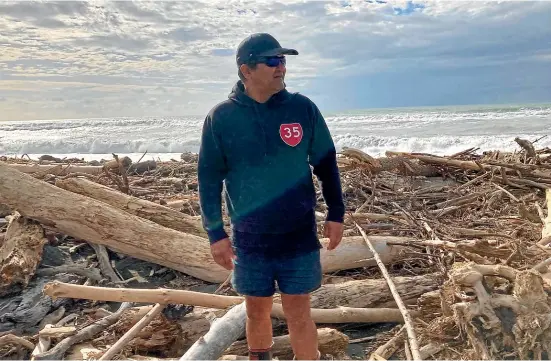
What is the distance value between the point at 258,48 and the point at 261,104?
28 cm

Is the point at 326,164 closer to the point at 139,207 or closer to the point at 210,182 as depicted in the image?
the point at 210,182

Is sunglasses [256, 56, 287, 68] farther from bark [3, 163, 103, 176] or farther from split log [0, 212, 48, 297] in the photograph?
bark [3, 163, 103, 176]

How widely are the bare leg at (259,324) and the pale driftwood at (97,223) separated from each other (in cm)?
206

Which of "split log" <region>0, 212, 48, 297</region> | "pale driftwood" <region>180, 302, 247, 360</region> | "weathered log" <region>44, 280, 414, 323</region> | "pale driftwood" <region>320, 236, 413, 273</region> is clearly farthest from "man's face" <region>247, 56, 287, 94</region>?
"split log" <region>0, 212, 48, 297</region>

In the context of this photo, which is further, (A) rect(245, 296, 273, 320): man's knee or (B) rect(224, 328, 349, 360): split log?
(B) rect(224, 328, 349, 360): split log

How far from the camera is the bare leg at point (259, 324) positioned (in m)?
2.78

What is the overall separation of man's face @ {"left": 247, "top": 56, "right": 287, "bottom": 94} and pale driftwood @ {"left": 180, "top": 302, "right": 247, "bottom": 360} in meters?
1.49

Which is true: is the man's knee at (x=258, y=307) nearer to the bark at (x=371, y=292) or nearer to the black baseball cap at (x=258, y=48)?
the bark at (x=371, y=292)

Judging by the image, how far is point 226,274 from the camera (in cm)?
469

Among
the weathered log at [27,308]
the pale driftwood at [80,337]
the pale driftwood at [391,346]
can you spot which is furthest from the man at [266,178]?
the weathered log at [27,308]

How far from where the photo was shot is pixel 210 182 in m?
2.65

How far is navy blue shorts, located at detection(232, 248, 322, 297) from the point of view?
103 inches

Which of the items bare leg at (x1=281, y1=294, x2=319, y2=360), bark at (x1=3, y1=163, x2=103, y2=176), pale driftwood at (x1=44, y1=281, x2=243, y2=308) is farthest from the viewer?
bark at (x1=3, y1=163, x2=103, y2=176)

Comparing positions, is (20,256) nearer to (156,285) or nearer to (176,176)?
(156,285)
